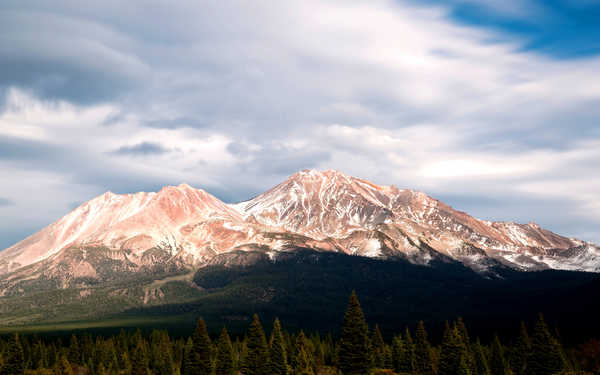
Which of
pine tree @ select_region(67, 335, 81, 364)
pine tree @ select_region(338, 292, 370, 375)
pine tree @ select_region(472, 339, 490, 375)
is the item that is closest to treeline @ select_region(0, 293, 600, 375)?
pine tree @ select_region(338, 292, 370, 375)

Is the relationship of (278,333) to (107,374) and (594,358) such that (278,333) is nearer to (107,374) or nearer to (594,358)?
(107,374)

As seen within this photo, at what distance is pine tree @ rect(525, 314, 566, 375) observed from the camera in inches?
3984

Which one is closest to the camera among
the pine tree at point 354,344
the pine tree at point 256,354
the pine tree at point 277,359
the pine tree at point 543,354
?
the pine tree at point 354,344

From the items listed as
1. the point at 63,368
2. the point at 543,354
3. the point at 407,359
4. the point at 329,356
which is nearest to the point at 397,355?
the point at 407,359

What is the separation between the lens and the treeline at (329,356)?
311 ft

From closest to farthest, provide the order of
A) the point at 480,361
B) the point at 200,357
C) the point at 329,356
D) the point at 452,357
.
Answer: the point at 452,357
the point at 200,357
the point at 480,361
the point at 329,356

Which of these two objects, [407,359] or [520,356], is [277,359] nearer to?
[407,359]

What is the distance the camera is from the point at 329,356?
18075 centimetres

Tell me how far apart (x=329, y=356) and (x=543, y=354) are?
303 feet

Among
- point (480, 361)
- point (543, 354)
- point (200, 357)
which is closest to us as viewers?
point (543, 354)

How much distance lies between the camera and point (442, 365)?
98.7 meters

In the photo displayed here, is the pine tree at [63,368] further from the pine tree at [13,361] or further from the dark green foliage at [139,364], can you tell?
the dark green foliage at [139,364]

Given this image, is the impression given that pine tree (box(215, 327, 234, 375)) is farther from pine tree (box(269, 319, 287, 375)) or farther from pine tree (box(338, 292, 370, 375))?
pine tree (box(338, 292, 370, 375))

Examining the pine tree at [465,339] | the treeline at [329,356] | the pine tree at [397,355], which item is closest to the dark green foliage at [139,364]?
the treeline at [329,356]
